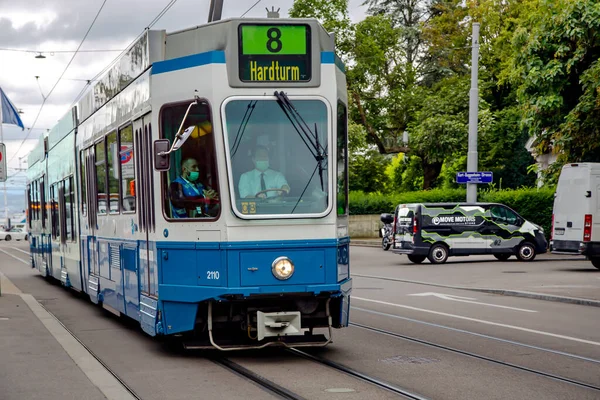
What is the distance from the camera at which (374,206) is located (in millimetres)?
49500

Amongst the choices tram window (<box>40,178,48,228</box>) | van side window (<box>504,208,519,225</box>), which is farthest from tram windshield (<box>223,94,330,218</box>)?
van side window (<box>504,208,519,225</box>)

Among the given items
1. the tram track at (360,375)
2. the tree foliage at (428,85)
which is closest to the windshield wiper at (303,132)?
the tram track at (360,375)

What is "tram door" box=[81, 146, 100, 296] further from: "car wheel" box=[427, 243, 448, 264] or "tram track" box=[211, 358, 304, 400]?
"car wheel" box=[427, 243, 448, 264]

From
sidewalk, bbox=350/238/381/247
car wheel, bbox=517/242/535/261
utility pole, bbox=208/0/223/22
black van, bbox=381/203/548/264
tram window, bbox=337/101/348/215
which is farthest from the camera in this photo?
sidewalk, bbox=350/238/381/247

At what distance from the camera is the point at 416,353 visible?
9836mm

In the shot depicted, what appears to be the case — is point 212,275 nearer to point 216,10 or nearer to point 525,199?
point 216,10

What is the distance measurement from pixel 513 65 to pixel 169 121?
962 inches

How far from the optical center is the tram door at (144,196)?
9633 millimetres

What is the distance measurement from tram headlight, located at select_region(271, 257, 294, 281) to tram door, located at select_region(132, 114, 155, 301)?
1.48 metres

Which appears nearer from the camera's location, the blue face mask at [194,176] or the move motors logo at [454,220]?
the blue face mask at [194,176]

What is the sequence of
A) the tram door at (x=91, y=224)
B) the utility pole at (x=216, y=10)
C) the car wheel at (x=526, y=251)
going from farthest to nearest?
the car wheel at (x=526, y=251) < the utility pole at (x=216, y=10) < the tram door at (x=91, y=224)

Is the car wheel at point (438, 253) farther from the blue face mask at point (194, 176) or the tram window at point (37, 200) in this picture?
the blue face mask at point (194, 176)

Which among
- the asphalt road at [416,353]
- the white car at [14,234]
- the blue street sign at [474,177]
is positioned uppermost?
the blue street sign at [474,177]

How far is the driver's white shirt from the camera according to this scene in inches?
345
